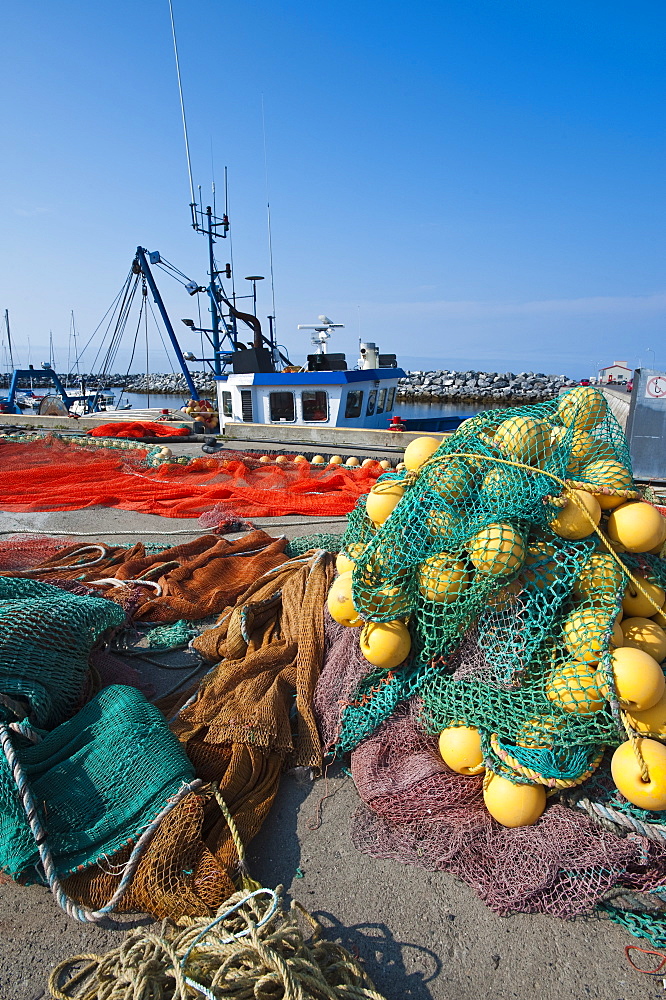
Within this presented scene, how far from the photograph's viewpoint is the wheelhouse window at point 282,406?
15.1 m

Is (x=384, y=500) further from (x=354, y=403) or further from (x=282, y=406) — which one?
(x=282, y=406)

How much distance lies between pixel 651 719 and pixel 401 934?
3.91 feet

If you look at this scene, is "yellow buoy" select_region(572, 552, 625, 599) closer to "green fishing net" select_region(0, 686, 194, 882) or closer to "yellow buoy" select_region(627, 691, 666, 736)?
"yellow buoy" select_region(627, 691, 666, 736)

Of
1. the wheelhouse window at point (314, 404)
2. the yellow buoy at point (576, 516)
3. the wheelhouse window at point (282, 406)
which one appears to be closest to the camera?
the yellow buoy at point (576, 516)

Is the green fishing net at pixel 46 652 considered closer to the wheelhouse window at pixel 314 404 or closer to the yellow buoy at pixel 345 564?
the yellow buoy at pixel 345 564

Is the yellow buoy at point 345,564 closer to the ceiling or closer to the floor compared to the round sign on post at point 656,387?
closer to the floor

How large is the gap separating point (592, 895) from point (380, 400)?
1453cm

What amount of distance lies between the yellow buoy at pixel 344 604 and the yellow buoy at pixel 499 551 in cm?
70

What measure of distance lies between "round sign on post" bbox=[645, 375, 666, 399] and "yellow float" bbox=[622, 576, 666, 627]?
25.0 feet

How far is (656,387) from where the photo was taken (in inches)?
357

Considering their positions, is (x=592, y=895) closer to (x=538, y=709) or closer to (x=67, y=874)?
(x=538, y=709)

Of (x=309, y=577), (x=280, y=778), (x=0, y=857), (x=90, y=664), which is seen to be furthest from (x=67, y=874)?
(x=309, y=577)

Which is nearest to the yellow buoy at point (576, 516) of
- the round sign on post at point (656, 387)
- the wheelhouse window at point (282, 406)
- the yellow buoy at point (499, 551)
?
the yellow buoy at point (499, 551)

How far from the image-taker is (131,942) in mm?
1871
